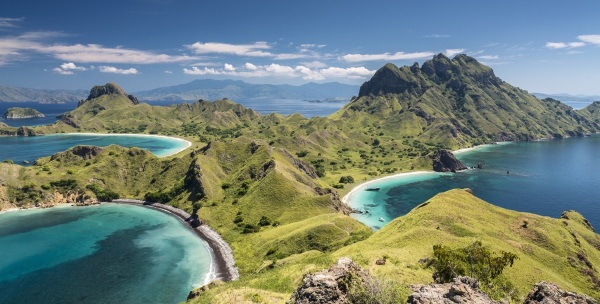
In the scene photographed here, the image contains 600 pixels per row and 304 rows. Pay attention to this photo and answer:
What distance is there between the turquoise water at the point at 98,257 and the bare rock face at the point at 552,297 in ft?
291

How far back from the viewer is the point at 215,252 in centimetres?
13325

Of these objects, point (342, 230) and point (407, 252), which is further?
point (342, 230)

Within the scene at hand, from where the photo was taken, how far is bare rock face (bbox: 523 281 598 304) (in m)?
41.0

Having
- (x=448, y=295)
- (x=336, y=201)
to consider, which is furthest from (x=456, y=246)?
(x=336, y=201)

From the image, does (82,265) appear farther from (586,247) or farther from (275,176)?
(586,247)

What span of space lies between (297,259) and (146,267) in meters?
56.9

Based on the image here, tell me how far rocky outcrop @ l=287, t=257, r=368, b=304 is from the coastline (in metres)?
79.6

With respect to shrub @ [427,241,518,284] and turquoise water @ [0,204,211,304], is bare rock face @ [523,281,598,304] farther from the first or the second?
turquoise water @ [0,204,211,304]

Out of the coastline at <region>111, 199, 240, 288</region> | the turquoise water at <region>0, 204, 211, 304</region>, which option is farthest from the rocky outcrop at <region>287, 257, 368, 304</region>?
the coastline at <region>111, 199, 240, 288</region>

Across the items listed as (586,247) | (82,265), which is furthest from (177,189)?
(586,247)

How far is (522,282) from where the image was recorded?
75.4 metres

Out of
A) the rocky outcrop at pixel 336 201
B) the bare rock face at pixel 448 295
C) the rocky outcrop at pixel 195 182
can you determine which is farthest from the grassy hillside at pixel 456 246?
the rocky outcrop at pixel 195 182

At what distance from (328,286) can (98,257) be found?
12231cm

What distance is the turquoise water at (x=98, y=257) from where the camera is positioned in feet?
342
